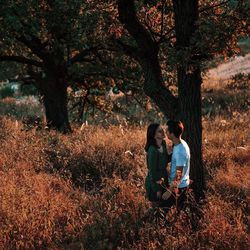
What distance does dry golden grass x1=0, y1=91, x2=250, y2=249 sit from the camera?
6.46m

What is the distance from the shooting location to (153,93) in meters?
7.79

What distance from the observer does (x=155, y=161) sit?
21.9 feet

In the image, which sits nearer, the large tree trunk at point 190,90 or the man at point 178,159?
the man at point 178,159

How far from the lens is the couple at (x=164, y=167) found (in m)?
6.55

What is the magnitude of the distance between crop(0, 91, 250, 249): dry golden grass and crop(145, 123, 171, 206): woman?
1.37 ft

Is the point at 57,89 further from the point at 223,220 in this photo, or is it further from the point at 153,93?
the point at 223,220

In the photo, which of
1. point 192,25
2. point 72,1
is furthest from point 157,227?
point 72,1

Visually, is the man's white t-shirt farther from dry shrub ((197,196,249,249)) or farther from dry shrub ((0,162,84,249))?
dry shrub ((0,162,84,249))

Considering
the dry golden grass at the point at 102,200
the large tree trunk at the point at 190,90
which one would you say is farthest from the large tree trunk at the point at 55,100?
the large tree trunk at the point at 190,90

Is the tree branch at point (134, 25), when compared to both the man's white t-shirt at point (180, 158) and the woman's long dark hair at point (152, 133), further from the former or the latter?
the man's white t-shirt at point (180, 158)

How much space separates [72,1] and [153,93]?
2.46 m

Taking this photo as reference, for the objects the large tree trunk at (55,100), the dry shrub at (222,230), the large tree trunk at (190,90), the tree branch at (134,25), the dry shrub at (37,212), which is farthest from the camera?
the large tree trunk at (55,100)

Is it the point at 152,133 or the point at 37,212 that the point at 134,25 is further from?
the point at 37,212

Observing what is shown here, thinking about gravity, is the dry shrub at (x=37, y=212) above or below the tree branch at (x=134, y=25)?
below
